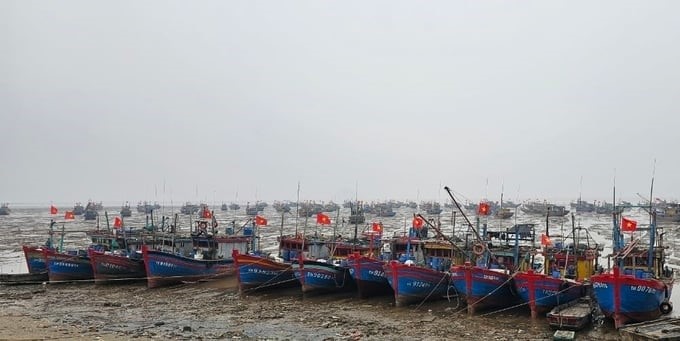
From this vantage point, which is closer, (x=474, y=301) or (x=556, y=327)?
(x=556, y=327)

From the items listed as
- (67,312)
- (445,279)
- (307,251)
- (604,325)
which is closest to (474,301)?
(445,279)

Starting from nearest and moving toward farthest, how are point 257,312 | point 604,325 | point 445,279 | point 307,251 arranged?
1. point 604,325
2. point 257,312
3. point 445,279
4. point 307,251

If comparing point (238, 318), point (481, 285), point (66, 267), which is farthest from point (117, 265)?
point (481, 285)

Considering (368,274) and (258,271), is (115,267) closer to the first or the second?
(258,271)

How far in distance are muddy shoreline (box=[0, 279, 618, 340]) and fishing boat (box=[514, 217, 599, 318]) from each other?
2.74ft

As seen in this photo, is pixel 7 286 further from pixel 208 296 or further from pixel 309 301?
pixel 309 301

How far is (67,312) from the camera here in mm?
25328

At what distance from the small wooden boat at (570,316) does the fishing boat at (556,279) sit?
653mm

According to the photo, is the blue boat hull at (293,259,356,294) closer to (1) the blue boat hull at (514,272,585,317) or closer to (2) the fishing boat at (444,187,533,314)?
(2) the fishing boat at (444,187,533,314)

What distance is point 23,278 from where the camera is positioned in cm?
3372

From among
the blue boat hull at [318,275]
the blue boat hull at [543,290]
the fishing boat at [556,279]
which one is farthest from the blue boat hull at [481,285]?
the blue boat hull at [318,275]

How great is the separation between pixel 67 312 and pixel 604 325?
22798 mm

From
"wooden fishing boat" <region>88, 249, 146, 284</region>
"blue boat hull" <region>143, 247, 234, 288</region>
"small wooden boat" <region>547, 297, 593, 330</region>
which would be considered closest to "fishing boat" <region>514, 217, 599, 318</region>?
"small wooden boat" <region>547, 297, 593, 330</region>

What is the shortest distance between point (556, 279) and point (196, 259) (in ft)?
67.7
